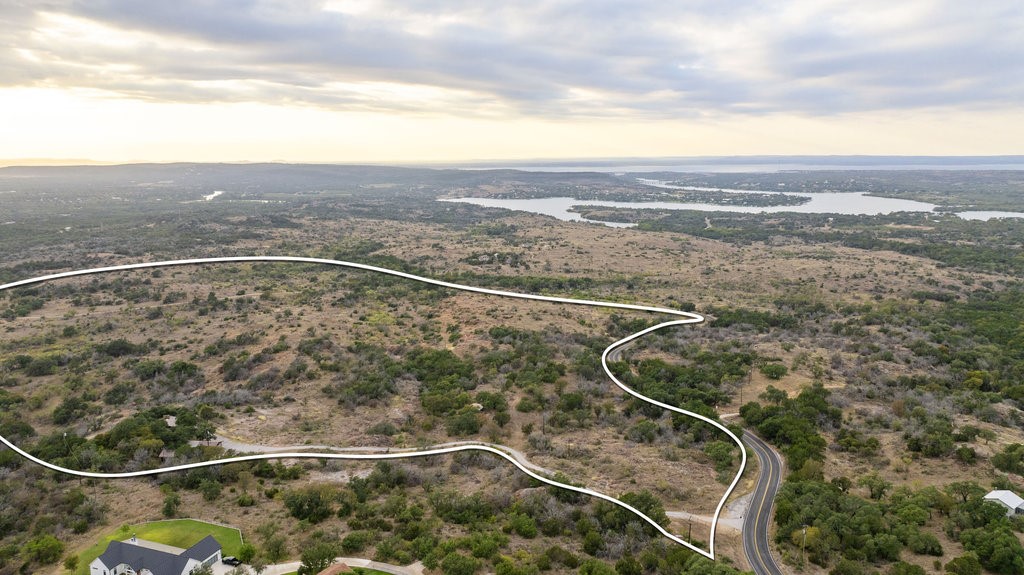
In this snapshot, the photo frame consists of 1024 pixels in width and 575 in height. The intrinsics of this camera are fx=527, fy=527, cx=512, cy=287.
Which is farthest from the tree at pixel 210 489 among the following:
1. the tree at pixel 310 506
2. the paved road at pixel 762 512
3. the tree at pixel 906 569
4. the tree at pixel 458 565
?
the tree at pixel 906 569

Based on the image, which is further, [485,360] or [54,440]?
[485,360]

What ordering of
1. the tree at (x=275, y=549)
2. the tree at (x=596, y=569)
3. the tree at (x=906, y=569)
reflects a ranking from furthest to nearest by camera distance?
1. the tree at (x=275, y=549)
2. the tree at (x=906, y=569)
3. the tree at (x=596, y=569)

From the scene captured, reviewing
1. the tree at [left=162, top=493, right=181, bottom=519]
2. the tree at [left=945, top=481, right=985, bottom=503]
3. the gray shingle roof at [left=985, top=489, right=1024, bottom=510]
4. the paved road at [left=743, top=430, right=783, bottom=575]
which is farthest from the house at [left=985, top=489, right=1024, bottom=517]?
the tree at [left=162, top=493, right=181, bottom=519]

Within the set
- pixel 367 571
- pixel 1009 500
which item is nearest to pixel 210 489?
pixel 367 571

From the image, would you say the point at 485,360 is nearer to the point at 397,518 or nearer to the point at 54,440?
the point at 397,518

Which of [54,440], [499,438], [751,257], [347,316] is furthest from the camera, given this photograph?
[751,257]

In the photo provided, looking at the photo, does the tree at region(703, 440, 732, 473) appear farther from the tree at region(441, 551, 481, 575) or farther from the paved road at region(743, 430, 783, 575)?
the tree at region(441, 551, 481, 575)

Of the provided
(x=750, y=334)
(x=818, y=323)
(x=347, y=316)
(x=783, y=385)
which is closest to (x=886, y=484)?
(x=783, y=385)

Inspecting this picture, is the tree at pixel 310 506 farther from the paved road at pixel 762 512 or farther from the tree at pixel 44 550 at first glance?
the paved road at pixel 762 512
